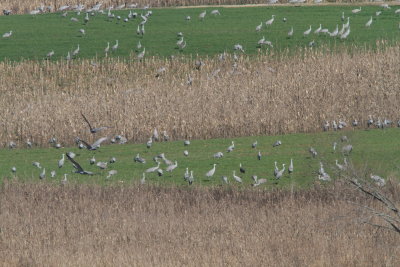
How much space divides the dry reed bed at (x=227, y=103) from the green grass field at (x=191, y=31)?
7468mm

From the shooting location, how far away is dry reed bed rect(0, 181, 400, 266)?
18000 mm

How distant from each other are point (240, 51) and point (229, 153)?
18.4 meters

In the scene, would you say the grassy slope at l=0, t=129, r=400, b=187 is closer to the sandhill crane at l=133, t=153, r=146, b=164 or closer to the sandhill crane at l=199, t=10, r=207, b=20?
the sandhill crane at l=133, t=153, r=146, b=164

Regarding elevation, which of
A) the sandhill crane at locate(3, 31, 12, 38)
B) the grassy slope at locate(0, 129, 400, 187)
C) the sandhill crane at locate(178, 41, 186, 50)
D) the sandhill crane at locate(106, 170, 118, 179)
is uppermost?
the sandhill crane at locate(3, 31, 12, 38)

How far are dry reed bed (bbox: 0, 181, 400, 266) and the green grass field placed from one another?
2445cm

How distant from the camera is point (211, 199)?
22922mm

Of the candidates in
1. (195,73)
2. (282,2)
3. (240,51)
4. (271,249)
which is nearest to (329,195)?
(271,249)

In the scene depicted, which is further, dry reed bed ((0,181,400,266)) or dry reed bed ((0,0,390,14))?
dry reed bed ((0,0,390,14))

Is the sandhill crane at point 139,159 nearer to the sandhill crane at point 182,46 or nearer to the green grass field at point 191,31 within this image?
the green grass field at point 191,31

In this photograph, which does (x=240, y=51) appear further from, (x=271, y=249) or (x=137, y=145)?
(x=271, y=249)

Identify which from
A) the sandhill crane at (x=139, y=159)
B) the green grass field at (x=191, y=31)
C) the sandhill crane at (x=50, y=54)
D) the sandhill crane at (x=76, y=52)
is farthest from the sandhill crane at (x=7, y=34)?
the sandhill crane at (x=139, y=159)

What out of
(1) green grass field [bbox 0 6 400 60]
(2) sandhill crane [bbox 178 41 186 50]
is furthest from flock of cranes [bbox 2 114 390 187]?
(2) sandhill crane [bbox 178 41 186 50]

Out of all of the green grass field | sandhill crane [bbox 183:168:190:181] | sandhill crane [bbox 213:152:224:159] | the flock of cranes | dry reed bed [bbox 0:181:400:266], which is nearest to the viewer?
dry reed bed [bbox 0:181:400:266]

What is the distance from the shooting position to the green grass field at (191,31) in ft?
164
